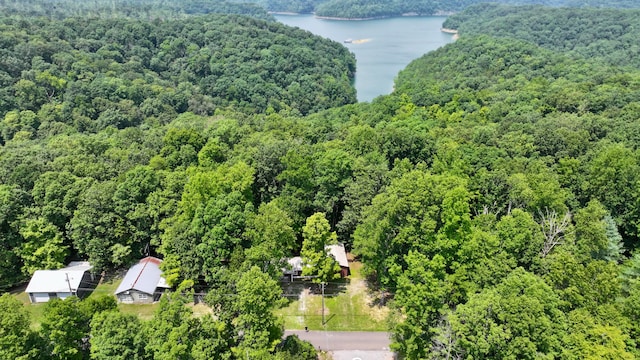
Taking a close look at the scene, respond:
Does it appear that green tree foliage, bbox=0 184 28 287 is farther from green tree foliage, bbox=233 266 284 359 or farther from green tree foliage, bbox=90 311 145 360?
green tree foliage, bbox=233 266 284 359

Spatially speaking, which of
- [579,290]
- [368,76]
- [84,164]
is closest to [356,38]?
[368,76]

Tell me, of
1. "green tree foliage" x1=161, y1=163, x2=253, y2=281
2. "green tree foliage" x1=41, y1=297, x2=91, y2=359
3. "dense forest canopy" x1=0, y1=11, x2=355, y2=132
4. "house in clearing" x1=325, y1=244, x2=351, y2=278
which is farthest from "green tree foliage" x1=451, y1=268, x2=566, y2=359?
"dense forest canopy" x1=0, y1=11, x2=355, y2=132

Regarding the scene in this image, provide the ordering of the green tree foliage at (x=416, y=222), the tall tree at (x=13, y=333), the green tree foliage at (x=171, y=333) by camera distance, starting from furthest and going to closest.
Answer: the green tree foliage at (x=416, y=222)
the tall tree at (x=13, y=333)
the green tree foliage at (x=171, y=333)

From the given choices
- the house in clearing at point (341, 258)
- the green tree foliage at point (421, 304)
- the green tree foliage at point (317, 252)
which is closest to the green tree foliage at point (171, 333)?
the green tree foliage at point (317, 252)

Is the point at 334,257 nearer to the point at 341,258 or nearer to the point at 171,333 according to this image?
the point at 341,258

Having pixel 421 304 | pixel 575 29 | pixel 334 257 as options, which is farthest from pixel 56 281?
pixel 575 29

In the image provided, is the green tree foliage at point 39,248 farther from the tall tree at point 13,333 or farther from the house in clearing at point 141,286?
the tall tree at point 13,333
